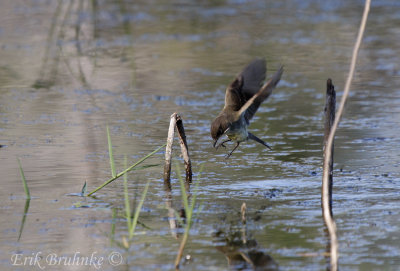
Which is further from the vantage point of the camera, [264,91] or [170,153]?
[170,153]

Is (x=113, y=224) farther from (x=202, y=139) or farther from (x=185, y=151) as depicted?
(x=202, y=139)

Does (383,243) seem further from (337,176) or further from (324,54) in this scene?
(324,54)

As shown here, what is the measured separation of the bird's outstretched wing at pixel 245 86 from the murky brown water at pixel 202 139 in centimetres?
77

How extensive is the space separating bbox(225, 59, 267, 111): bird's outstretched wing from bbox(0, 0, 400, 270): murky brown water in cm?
77

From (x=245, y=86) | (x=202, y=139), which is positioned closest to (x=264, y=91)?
(x=245, y=86)

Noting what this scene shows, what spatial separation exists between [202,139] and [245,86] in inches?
94.8

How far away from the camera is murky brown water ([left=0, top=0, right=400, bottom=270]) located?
5.08 m

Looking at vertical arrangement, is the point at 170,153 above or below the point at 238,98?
below

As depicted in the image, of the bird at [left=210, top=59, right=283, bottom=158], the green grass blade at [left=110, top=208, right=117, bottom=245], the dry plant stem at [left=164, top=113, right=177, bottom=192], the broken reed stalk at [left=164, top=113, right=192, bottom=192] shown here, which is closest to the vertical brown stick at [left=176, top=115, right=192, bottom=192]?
the broken reed stalk at [left=164, top=113, right=192, bottom=192]

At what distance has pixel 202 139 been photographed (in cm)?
834

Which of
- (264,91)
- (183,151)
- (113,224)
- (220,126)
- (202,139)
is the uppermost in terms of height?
(264,91)

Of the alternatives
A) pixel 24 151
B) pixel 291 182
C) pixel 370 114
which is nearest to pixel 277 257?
pixel 291 182

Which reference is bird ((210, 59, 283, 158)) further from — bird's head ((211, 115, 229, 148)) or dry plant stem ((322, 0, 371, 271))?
dry plant stem ((322, 0, 371, 271))

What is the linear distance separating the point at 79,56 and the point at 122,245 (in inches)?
346
